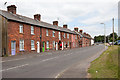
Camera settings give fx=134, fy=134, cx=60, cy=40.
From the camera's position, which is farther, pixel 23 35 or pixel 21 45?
pixel 23 35

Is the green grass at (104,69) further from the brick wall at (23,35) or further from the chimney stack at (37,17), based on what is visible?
the chimney stack at (37,17)

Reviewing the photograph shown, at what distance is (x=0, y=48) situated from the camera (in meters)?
20.6

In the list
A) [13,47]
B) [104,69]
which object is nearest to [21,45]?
[13,47]

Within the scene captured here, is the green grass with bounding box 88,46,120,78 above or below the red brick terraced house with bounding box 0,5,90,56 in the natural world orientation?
below

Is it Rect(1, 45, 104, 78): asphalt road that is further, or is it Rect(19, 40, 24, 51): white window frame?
Rect(19, 40, 24, 51): white window frame

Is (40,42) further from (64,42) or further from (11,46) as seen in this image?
(64,42)

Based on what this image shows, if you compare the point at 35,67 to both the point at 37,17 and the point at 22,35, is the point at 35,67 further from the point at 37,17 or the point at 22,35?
the point at 37,17

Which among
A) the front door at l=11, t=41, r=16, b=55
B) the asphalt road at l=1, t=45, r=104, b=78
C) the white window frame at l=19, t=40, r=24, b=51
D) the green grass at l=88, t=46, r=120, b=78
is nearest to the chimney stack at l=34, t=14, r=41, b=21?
the white window frame at l=19, t=40, r=24, b=51

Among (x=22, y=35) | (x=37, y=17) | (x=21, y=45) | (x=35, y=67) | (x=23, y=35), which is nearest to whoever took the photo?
(x=35, y=67)

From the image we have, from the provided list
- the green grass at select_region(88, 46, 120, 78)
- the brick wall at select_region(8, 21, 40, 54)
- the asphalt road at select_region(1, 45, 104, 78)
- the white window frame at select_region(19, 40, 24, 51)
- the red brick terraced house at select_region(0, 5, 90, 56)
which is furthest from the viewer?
the white window frame at select_region(19, 40, 24, 51)

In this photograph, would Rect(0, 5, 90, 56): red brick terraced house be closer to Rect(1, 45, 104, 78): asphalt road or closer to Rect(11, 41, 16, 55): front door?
Rect(11, 41, 16, 55): front door

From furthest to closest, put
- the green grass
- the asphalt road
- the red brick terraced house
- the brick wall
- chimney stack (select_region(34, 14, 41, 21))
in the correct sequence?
chimney stack (select_region(34, 14, 41, 21)), the brick wall, the red brick terraced house, the asphalt road, the green grass

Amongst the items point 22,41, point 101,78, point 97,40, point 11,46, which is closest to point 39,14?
point 22,41

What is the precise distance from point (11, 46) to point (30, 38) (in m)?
5.39
